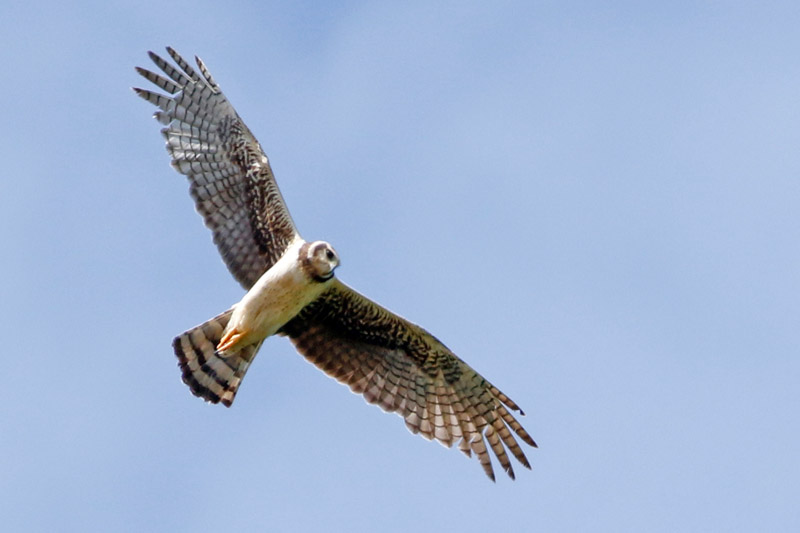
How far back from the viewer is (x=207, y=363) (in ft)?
46.2

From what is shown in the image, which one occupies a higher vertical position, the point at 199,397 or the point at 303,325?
the point at 303,325

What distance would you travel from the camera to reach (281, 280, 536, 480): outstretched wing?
47.9ft

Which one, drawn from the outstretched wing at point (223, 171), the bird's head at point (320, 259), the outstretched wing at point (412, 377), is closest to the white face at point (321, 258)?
the bird's head at point (320, 259)

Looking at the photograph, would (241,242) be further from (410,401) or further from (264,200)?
(410,401)

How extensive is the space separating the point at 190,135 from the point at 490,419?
3.99 meters

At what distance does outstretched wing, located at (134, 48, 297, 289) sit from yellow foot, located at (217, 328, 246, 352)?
50cm

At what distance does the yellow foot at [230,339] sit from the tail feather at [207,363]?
0.46 ft

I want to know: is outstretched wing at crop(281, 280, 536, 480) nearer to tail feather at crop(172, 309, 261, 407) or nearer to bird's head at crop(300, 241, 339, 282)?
tail feather at crop(172, 309, 261, 407)

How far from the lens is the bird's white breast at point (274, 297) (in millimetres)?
13648

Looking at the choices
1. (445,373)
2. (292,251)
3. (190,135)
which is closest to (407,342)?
(445,373)

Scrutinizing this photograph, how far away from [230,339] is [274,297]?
1.96 ft

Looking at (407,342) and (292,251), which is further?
(407,342)

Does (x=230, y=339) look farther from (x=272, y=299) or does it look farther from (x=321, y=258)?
(x=321, y=258)

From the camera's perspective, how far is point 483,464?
14.7m
